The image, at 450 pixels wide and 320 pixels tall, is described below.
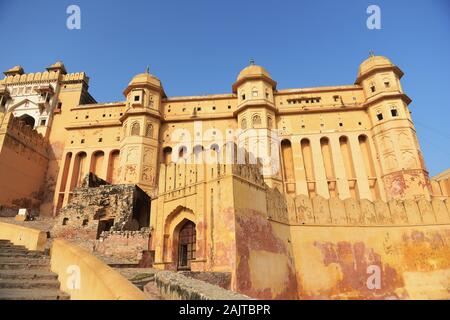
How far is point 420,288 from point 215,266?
11105mm

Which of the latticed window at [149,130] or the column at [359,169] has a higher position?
the latticed window at [149,130]

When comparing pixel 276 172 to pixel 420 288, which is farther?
pixel 276 172

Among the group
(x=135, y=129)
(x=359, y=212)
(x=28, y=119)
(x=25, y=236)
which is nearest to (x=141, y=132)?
(x=135, y=129)

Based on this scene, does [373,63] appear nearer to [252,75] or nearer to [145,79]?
[252,75]

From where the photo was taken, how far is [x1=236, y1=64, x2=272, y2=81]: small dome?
28.1 meters

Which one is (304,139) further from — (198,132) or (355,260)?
(355,260)

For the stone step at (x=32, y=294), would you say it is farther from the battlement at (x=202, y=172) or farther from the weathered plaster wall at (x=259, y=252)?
the battlement at (x=202, y=172)

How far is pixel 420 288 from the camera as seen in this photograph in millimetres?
14820

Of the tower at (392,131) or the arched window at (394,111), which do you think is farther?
the arched window at (394,111)

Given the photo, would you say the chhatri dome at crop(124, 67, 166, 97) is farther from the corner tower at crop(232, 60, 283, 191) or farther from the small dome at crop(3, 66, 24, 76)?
the small dome at crop(3, 66, 24, 76)

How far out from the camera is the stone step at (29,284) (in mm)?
4898

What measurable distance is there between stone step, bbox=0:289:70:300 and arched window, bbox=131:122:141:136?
23331 mm

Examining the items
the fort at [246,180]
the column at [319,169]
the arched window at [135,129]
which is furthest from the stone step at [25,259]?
the column at [319,169]
